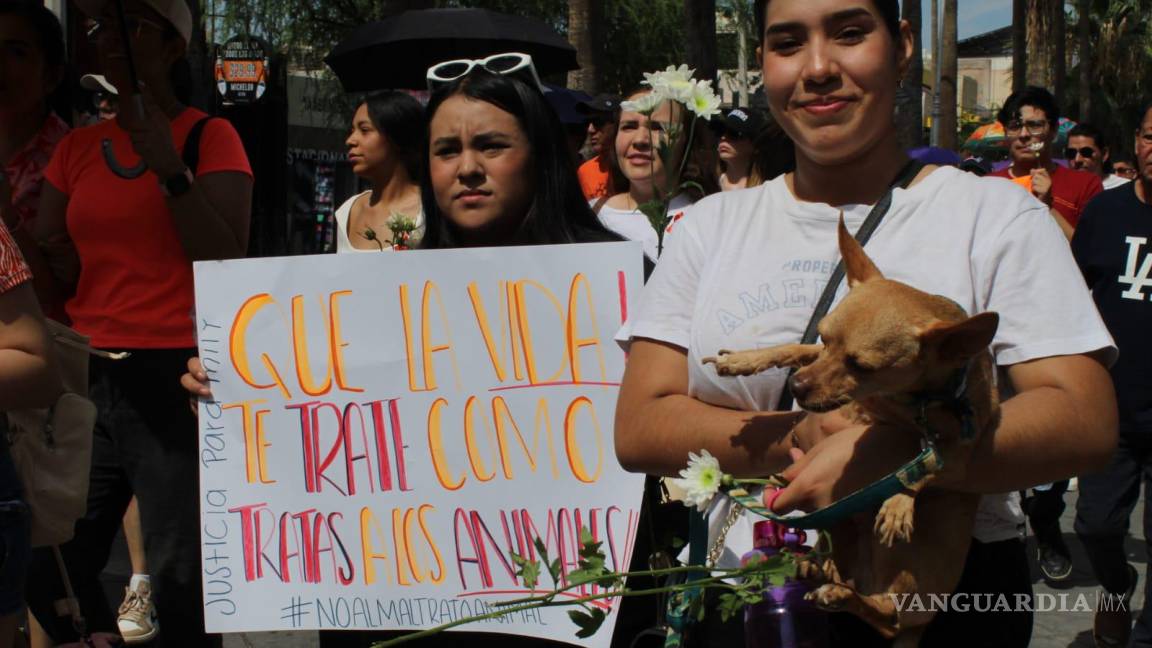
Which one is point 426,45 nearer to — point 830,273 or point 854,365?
point 830,273

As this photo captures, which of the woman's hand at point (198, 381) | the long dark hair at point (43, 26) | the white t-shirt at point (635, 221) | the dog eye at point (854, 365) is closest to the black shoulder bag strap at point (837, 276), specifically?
the dog eye at point (854, 365)

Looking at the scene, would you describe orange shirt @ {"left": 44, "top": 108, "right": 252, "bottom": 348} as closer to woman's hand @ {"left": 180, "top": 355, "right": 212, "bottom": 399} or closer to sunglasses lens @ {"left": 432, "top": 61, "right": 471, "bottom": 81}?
woman's hand @ {"left": 180, "top": 355, "right": 212, "bottom": 399}

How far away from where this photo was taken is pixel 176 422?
400 centimetres

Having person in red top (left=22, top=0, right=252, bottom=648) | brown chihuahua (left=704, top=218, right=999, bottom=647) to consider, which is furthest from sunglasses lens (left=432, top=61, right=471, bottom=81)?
brown chihuahua (left=704, top=218, right=999, bottom=647)

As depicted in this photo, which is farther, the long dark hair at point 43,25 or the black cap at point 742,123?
the black cap at point 742,123

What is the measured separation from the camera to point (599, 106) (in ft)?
31.5

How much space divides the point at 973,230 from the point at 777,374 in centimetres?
38

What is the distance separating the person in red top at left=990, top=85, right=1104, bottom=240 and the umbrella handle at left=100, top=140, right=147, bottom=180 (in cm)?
552

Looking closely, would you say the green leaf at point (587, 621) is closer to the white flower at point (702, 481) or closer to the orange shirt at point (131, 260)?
the white flower at point (702, 481)

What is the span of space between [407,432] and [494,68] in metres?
0.96

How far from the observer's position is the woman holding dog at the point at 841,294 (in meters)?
1.93

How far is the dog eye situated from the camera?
5.94ft

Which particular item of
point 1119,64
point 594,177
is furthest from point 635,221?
point 1119,64

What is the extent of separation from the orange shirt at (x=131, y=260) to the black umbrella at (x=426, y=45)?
5019 millimetres
